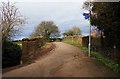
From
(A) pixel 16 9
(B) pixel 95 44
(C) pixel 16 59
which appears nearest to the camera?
(C) pixel 16 59

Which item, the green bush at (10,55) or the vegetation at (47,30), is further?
the vegetation at (47,30)

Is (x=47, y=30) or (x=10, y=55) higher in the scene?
(x=47, y=30)

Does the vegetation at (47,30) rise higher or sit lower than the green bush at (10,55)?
higher

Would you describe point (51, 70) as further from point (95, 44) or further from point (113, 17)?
point (95, 44)

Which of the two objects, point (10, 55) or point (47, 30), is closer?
point (10, 55)

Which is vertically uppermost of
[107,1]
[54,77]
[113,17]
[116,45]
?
[107,1]

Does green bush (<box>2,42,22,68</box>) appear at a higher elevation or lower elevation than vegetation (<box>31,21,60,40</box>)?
lower

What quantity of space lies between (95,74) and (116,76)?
3.39 feet

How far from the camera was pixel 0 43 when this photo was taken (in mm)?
15461

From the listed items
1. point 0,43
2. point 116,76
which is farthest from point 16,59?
point 116,76

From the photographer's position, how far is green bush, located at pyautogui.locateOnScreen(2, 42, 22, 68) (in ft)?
51.1

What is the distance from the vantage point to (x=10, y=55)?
52.2 ft

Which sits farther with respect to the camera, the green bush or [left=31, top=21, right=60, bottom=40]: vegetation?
[left=31, top=21, right=60, bottom=40]: vegetation

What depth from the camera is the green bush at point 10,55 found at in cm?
1559
